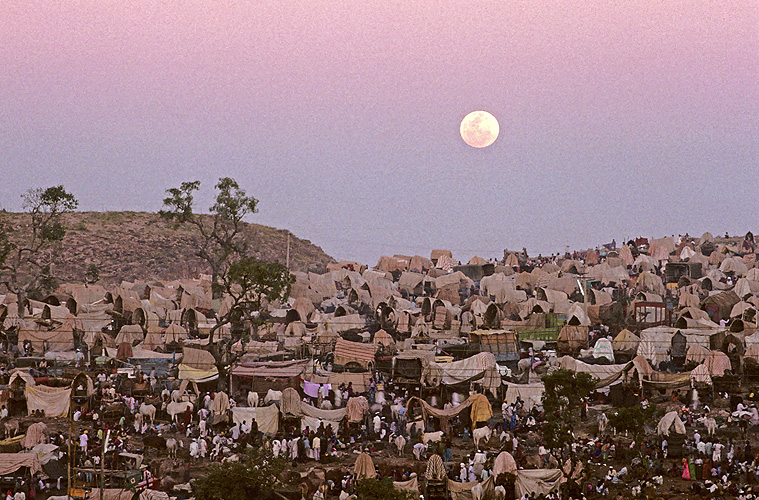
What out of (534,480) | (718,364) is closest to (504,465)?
(534,480)

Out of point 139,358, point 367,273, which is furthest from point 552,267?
point 139,358

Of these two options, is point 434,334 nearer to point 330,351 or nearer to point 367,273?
point 330,351

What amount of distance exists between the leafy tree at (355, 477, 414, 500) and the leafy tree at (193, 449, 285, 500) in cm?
171

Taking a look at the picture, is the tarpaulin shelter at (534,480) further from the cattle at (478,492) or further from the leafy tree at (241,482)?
the leafy tree at (241,482)

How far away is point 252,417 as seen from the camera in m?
20.7

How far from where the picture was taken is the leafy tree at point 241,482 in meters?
15.0

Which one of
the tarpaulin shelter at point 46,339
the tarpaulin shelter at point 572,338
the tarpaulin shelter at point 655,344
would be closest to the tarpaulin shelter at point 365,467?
the tarpaulin shelter at point 655,344

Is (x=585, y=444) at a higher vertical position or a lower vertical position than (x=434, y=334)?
lower

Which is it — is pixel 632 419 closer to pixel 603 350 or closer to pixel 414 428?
pixel 414 428

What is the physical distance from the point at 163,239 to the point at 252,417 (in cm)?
4892

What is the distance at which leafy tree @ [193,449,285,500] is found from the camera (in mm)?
15039

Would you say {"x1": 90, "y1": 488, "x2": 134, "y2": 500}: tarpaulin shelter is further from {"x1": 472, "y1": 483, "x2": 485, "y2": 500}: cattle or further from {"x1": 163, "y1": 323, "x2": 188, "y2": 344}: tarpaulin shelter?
{"x1": 163, "y1": 323, "x2": 188, "y2": 344}: tarpaulin shelter

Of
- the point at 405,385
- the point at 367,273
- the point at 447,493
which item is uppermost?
the point at 367,273

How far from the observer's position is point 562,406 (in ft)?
62.6
